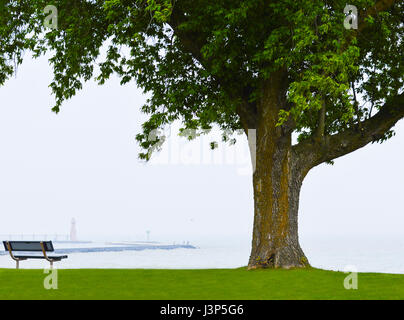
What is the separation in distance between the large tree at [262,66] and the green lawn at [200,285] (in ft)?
6.39

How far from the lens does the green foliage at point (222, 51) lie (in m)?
12.5

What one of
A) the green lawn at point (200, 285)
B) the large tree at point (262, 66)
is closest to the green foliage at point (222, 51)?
the large tree at point (262, 66)

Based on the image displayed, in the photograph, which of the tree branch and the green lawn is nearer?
the green lawn

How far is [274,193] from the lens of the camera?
1482 centimetres

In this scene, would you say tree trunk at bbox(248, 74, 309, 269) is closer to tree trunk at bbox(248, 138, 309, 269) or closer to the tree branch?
tree trunk at bbox(248, 138, 309, 269)

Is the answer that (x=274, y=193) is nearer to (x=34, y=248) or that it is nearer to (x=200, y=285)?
(x=200, y=285)

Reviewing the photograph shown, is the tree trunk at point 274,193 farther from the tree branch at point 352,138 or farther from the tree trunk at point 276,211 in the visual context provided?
the tree branch at point 352,138

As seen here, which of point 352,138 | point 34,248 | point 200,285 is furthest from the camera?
point 34,248

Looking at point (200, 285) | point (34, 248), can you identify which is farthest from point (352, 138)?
point (34, 248)

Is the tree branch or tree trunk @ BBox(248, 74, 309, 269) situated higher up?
the tree branch

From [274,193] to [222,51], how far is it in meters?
4.11

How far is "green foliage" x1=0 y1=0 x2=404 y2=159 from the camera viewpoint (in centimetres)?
1253

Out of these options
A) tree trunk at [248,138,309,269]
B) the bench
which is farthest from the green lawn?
the bench

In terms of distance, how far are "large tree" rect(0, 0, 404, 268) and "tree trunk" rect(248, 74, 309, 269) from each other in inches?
1.1
